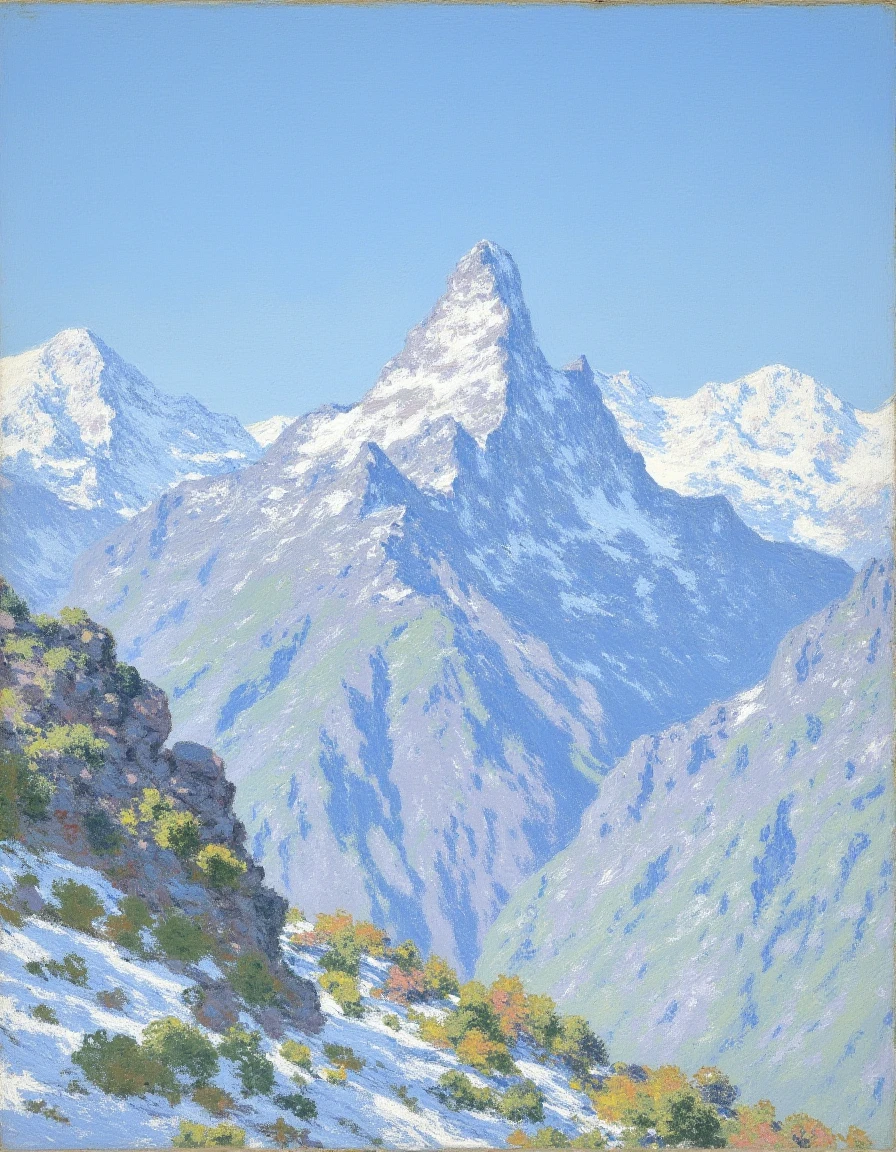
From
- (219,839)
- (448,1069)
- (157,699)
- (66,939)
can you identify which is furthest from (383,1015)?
(66,939)

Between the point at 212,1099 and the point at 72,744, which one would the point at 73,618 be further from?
the point at 212,1099

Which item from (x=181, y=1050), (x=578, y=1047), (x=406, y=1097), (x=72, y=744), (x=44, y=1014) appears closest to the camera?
(x=44, y=1014)

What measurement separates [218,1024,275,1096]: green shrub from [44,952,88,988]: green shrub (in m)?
6.09

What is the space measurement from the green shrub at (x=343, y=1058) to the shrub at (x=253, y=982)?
3.52 m

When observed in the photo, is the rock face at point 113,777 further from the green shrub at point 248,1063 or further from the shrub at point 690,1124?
the shrub at point 690,1124

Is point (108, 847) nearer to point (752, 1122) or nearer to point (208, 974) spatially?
point (208, 974)

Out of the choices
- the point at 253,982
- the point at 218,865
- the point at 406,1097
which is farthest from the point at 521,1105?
the point at 218,865

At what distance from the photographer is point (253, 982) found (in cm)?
6041

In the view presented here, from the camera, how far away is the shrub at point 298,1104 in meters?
52.5

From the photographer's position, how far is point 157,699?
68875 mm

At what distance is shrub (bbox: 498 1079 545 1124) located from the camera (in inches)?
2530

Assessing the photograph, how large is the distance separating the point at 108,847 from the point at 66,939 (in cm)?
665

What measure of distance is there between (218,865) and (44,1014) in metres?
15.8

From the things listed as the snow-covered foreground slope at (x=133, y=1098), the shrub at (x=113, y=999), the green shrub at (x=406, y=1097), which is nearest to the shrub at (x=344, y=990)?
the snow-covered foreground slope at (x=133, y=1098)
